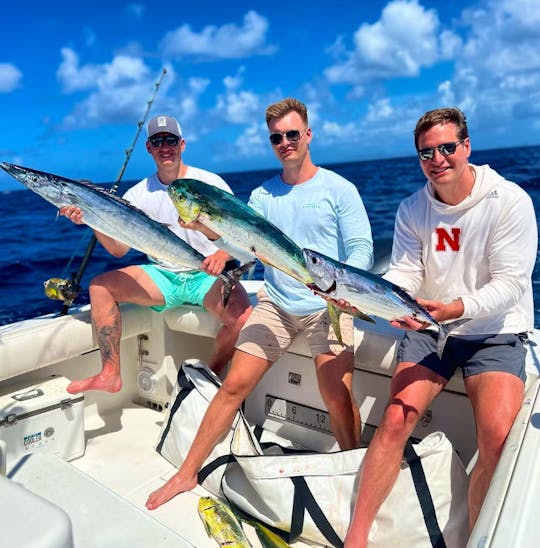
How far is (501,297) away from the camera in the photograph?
220cm

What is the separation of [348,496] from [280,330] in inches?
35.0

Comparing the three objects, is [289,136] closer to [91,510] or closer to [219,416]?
[219,416]

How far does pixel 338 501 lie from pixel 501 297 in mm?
1100

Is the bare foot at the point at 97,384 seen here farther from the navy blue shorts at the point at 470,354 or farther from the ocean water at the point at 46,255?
the navy blue shorts at the point at 470,354

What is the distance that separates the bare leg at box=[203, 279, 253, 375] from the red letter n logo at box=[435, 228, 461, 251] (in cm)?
119

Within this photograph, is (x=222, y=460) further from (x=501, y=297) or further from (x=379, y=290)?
(x=501, y=297)

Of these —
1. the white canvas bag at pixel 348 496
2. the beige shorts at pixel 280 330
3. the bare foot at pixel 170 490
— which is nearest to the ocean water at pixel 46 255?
the beige shorts at pixel 280 330

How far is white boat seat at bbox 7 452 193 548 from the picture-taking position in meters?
1.48

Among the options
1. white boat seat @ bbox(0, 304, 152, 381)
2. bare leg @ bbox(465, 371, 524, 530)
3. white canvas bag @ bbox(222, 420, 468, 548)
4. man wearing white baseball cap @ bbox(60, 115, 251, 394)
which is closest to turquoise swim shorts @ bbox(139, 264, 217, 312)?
man wearing white baseball cap @ bbox(60, 115, 251, 394)

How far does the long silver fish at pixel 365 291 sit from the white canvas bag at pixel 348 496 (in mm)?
559

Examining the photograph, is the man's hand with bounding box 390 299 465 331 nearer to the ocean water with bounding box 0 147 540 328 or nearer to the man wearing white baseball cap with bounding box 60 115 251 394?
the man wearing white baseball cap with bounding box 60 115 251 394

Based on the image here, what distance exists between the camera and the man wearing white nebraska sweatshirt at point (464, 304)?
6.98 ft

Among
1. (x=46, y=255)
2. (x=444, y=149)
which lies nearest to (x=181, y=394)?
(x=444, y=149)

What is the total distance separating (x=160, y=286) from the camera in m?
3.30
